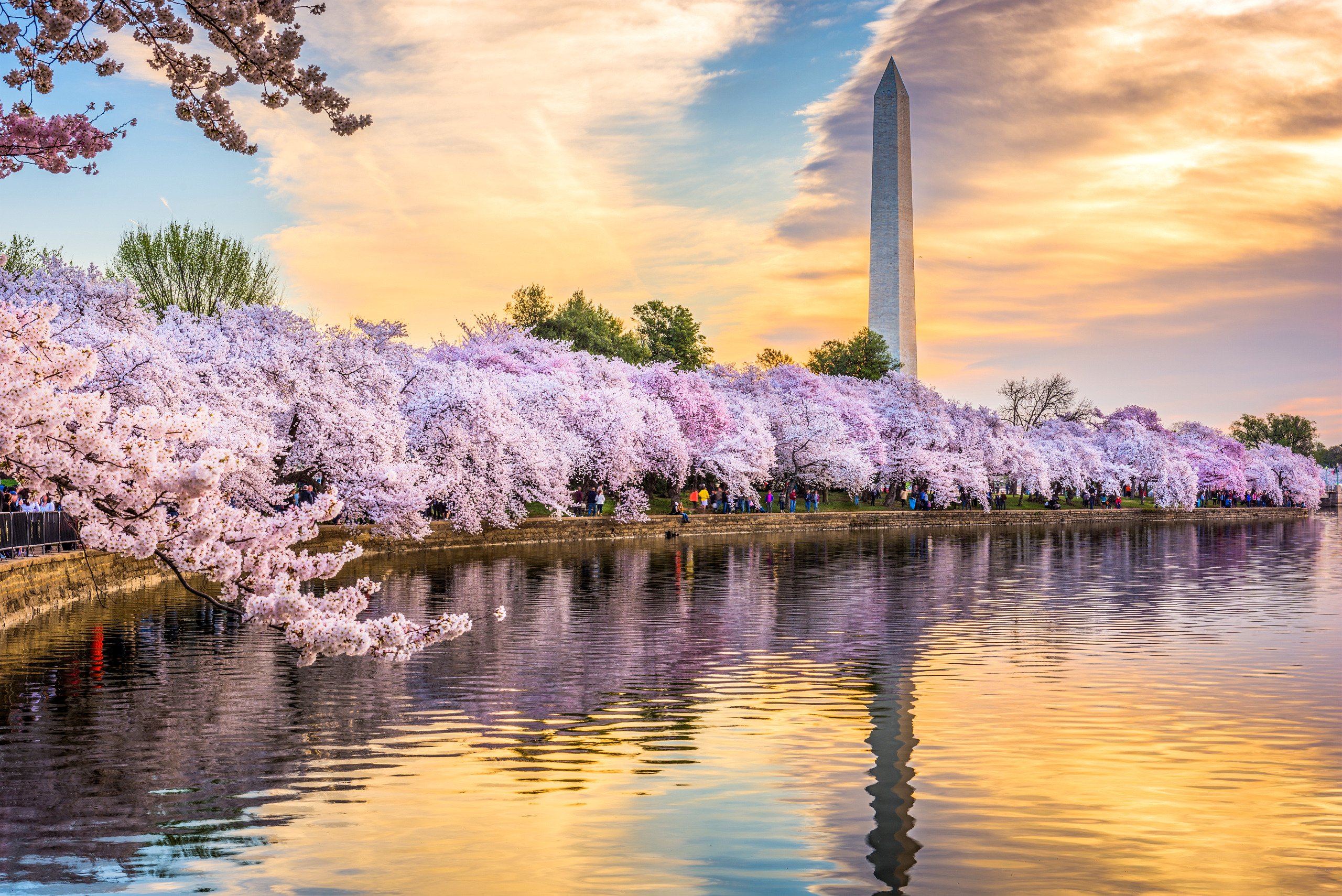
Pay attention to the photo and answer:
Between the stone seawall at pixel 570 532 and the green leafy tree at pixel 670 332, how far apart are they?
95.6ft

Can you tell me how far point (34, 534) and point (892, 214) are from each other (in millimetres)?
59448

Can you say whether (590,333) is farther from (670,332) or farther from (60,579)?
(60,579)

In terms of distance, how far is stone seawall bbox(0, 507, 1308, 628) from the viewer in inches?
968

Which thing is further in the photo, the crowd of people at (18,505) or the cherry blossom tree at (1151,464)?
the cherry blossom tree at (1151,464)

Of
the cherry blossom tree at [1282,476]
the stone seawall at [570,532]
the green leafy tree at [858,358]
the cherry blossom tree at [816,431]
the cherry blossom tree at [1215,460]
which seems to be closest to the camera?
the stone seawall at [570,532]

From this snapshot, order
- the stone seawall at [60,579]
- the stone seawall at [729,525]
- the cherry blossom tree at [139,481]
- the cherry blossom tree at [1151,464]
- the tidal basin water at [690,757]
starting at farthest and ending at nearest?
the cherry blossom tree at [1151,464] → the stone seawall at [729,525] → the stone seawall at [60,579] → the tidal basin water at [690,757] → the cherry blossom tree at [139,481]

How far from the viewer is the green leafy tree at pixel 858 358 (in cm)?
8750

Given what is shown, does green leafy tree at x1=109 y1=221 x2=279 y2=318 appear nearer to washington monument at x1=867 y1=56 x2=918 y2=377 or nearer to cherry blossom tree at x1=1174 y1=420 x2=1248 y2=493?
washington monument at x1=867 y1=56 x2=918 y2=377

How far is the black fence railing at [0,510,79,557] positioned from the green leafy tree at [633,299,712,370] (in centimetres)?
7176

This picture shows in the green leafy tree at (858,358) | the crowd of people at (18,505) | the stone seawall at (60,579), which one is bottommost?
the stone seawall at (60,579)

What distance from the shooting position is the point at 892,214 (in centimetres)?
7538

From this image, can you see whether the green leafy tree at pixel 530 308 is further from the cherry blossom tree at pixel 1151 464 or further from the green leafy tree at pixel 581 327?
the cherry blossom tree at pixel 1151 464

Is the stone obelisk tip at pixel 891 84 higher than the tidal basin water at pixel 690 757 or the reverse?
higher

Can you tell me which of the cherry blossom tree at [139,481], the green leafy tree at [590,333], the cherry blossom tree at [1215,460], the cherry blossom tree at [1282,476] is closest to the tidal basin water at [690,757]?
the cherry blossom tree at [139,481]
